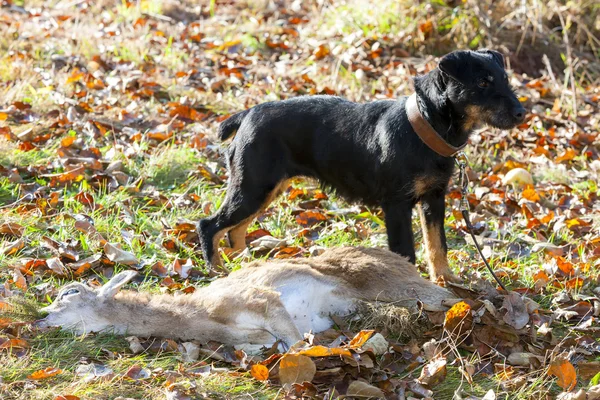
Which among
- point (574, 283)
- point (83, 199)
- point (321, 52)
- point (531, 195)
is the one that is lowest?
point (574, 283)

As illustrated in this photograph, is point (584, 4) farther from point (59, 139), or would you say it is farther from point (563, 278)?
point (59, 139)

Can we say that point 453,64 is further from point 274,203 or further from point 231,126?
point 274,203

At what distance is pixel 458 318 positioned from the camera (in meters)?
3.87

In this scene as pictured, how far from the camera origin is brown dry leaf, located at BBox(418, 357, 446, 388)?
355 cm

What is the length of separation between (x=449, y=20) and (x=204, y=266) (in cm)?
522

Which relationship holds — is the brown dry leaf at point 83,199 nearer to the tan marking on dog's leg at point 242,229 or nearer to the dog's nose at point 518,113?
the tan marking on dog's leg at point 242,229

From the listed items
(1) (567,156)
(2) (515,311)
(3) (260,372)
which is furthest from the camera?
(1) (567,156)

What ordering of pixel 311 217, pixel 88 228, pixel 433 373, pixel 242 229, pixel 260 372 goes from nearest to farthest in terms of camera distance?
pixel 260 372, pixel 433 373, pixel 88 228, pixel 242 229, pixel 311 217

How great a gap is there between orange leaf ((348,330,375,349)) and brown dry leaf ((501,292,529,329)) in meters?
0.83

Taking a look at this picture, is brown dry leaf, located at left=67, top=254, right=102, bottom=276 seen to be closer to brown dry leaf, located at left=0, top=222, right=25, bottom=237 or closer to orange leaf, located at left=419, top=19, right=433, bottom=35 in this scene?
brown dry leaf, located at left=0, top=222, right=25, bottom=237

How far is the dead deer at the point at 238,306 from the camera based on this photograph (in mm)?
3705

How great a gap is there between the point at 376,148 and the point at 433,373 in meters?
1.74

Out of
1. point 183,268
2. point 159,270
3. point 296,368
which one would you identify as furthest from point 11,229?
point 296,368

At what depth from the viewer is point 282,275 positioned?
391cm
